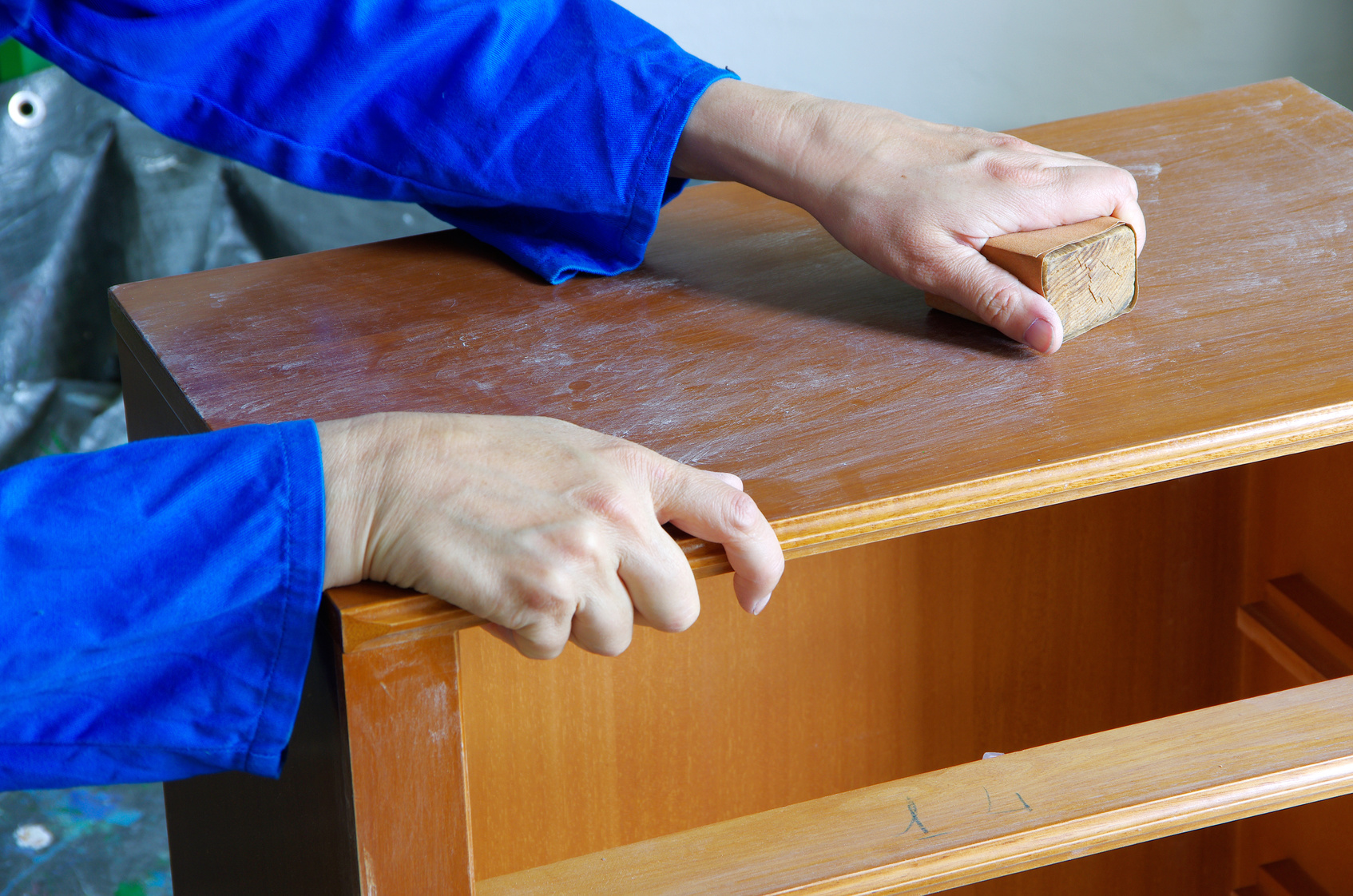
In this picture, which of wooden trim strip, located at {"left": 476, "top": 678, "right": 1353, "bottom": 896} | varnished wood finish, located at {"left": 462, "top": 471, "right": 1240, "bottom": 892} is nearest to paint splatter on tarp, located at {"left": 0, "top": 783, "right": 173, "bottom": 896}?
varnished wood finish, located at {"left": 462, "top": 471, "right": 1240, "bottom": 892}

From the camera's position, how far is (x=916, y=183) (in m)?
0.77

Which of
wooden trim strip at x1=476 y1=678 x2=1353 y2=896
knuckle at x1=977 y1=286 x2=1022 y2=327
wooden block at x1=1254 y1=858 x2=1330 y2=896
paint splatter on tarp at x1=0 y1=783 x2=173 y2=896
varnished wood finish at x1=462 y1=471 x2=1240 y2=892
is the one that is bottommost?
paint splatter on tarp at x1=0 y1=783 x2=173 y2=896

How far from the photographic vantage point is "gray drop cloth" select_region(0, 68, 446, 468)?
4.45ft

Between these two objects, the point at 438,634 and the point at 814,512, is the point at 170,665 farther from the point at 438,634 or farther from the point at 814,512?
the point at 814,512

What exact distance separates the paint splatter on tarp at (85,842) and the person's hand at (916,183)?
1070 millimetres

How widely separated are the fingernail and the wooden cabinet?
1 centimetres

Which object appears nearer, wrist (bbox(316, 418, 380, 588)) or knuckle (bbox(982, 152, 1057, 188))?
wrist (bbox(316, 418, 380, 588))

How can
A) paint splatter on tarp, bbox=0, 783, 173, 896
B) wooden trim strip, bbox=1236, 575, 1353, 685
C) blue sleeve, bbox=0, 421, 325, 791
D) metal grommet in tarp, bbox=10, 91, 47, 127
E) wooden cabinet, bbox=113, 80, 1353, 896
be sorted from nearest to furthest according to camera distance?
blue sleeve, bbox=0, 421, 325, 791 → wooden cabinet, bbox=113, 80, 1353, 896 → wooden trim strip, bbox=1236, 575, 1353, 685 → metal grommet in tarp, bbox=10, 91, 47, 127 → paint splatter on tarp, bbox=0, 783, 173, 896

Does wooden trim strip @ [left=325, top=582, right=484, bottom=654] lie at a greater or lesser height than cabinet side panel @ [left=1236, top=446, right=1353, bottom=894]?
greater

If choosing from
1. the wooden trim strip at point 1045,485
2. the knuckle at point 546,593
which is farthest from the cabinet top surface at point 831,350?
the knuckle at point 546,593

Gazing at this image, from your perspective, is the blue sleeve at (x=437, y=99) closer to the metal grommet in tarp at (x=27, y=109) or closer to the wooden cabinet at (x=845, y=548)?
the wooden cabinet at (x=845, y=548)

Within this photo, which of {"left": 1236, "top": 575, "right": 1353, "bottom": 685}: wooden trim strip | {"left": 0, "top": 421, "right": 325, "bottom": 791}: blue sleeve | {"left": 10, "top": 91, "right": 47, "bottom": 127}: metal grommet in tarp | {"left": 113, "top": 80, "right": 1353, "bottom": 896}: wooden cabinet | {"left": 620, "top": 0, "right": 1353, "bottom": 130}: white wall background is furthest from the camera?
{"left": 620, "top": 0, "right": 1353, "bottom": 130}: white wall background

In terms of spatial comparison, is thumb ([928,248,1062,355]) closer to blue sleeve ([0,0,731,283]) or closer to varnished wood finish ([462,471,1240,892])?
blue sleeve ([0,0,731,283])

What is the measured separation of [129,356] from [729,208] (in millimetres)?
420
